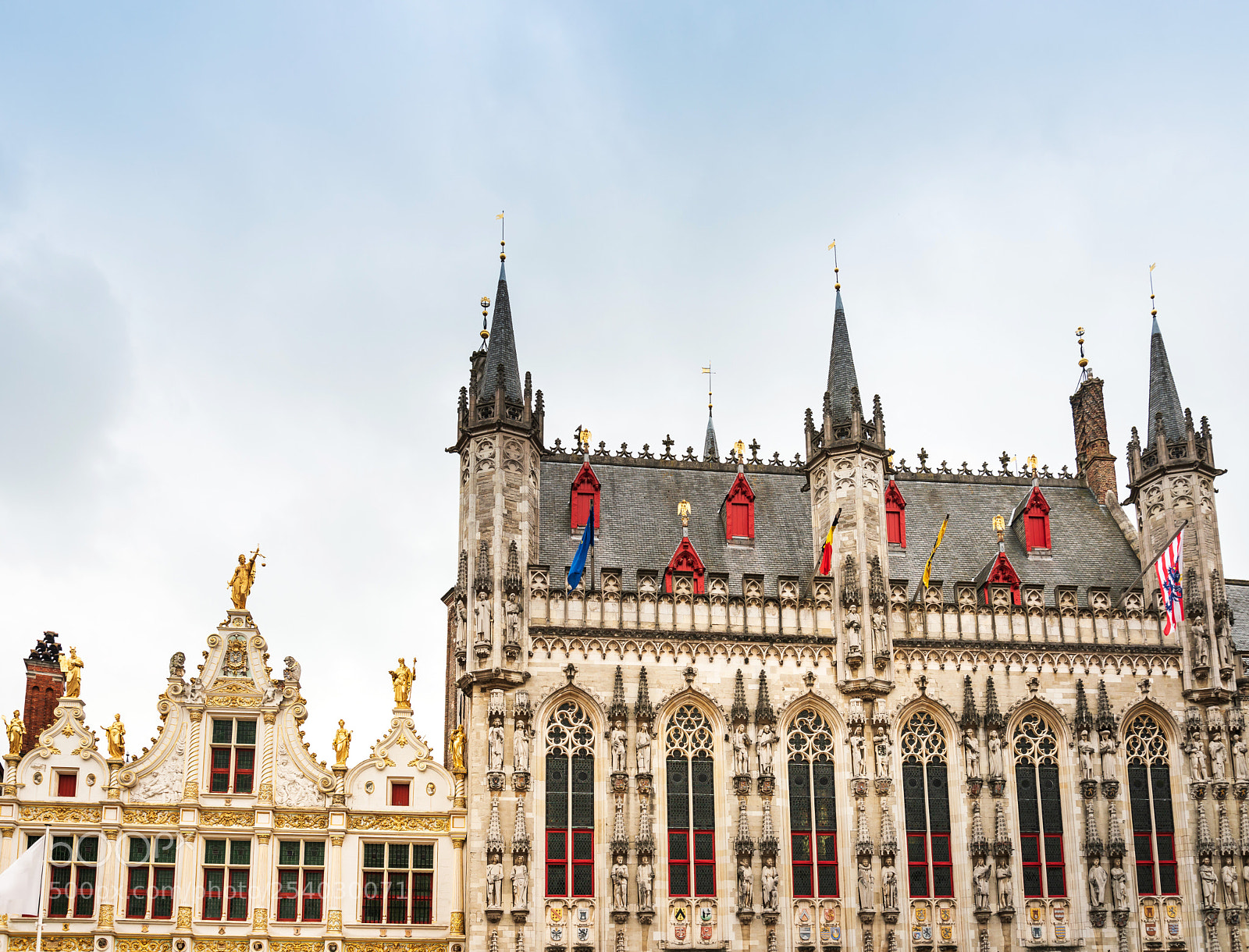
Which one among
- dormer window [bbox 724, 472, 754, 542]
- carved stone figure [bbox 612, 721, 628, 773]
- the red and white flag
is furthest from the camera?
dormer window [bbox 724, 472, 754, 542]

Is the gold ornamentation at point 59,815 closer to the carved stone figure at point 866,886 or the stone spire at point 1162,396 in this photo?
the carved stone figure at point 866,886

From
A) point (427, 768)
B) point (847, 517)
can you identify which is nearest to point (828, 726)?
point (847, 517)

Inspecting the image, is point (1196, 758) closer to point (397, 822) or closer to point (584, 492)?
point (584, 492)

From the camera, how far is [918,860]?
38.1m

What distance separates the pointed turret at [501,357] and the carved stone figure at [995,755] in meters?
16.5

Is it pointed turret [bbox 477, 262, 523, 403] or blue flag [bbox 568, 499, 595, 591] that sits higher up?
pointed turret [bbox 477, 262, 523, 403]

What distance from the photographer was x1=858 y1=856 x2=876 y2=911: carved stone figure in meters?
36.9

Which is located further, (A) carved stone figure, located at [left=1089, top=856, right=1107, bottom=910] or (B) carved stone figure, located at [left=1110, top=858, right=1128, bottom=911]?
(B) carved stone figure, located at [left=1110, top=858, right=1128, bottom=911]

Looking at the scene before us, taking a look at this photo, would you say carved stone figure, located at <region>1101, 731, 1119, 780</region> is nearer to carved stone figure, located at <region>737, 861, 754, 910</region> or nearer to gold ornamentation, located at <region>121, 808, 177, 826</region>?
carved stone figure, located at <region>737, 861, 754, 910</region>

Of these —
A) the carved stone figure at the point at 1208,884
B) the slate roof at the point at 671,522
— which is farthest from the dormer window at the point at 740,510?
the carved stone figure at the point at 1208,884

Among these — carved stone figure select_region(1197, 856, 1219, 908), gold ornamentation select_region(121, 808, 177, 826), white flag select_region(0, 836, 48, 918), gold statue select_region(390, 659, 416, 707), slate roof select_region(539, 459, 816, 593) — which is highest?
slate roof select_region(539, 459, 816, 593)

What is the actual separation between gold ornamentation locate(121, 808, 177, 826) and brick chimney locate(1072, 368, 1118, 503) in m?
31.8

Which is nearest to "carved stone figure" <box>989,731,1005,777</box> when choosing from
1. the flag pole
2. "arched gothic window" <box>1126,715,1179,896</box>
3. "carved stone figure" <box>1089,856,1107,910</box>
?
"carved stone figure" <box>1089,856,1107,910</box>

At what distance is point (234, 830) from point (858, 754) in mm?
16622
